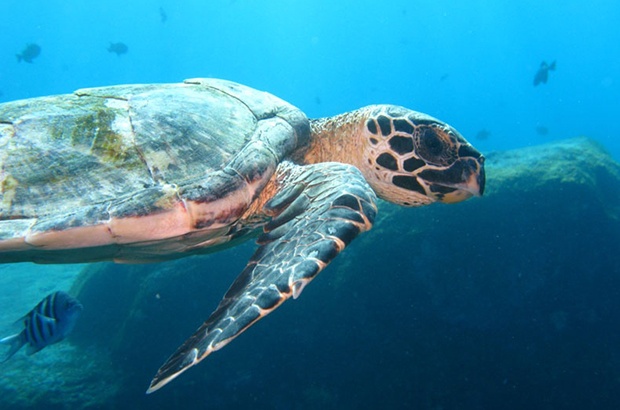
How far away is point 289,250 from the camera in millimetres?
2027

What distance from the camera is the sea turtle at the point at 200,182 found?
201 centimetres

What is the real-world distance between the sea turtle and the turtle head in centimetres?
1

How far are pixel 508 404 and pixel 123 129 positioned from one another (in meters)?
7.06

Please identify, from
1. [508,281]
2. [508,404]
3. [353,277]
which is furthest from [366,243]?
[508,404]

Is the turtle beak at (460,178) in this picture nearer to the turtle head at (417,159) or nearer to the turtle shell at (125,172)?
the turtle head at (417,159)

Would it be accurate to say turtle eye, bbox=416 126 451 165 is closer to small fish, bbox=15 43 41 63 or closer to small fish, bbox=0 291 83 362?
small fish, bbox=0 291 83 362

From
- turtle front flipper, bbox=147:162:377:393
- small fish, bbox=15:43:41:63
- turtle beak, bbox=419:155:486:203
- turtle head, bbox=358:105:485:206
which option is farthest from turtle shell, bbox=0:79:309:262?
small fish, bbox=15:43:41:63

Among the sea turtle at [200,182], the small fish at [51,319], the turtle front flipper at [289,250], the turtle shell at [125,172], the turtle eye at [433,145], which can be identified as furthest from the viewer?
the small fish at [51,319]

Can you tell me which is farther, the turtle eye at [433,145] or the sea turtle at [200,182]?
the turtle eye at [433,145]

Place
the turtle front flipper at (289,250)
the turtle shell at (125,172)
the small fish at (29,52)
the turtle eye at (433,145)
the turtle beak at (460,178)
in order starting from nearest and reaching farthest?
the turtle front flipper at (289,250), the turtle shell at (125,172), the turtle beak at (460,178), the turtle eye at (433,145), the small fish at (29,52)

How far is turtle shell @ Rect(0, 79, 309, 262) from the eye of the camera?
2.29 metres

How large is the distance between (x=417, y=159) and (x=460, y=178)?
410 millimetres

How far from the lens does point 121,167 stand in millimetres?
2498

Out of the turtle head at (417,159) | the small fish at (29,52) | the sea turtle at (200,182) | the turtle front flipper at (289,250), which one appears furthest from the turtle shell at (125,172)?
the small fish at (29,52)
